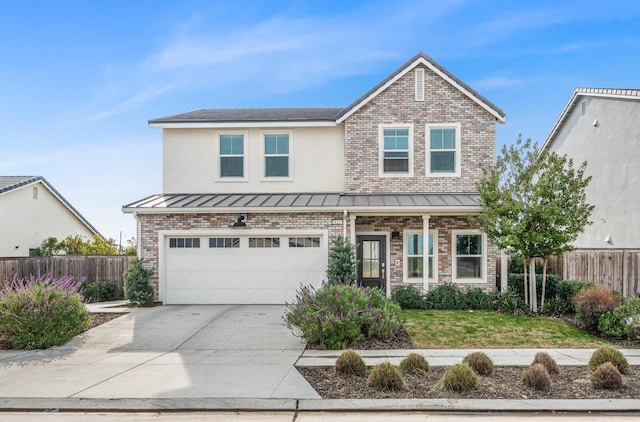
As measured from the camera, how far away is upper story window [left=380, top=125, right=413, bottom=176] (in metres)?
15.4

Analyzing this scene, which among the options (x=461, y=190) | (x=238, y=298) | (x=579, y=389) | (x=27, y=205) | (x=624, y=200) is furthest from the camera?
(x=27, y=205)

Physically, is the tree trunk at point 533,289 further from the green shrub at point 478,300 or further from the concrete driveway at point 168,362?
the concrete driveway at point 168,362

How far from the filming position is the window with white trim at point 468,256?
47.4ft

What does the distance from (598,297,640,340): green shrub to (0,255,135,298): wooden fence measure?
14816mm

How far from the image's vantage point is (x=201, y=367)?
7676mm

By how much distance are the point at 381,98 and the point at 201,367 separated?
11.0 metres

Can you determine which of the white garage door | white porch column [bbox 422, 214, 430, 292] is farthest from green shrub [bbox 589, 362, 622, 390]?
the white garage door

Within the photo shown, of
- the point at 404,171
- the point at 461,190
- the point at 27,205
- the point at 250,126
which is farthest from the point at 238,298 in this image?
the point at 27,205

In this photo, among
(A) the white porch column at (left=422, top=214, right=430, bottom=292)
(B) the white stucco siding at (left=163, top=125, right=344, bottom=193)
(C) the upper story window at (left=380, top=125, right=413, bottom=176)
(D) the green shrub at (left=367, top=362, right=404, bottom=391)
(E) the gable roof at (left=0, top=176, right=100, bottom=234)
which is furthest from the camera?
(E) the gable roof at (left=0, top=176, right=100, bottom=234)

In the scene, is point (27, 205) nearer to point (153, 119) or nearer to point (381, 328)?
point (153, 119)

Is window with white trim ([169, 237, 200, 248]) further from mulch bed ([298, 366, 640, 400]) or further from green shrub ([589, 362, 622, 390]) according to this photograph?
green shrub ([589, 362, 622, 390])

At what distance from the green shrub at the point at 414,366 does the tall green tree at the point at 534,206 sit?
20.8 feet

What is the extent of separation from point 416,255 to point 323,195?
3.67m

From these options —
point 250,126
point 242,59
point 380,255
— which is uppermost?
point 242,59
